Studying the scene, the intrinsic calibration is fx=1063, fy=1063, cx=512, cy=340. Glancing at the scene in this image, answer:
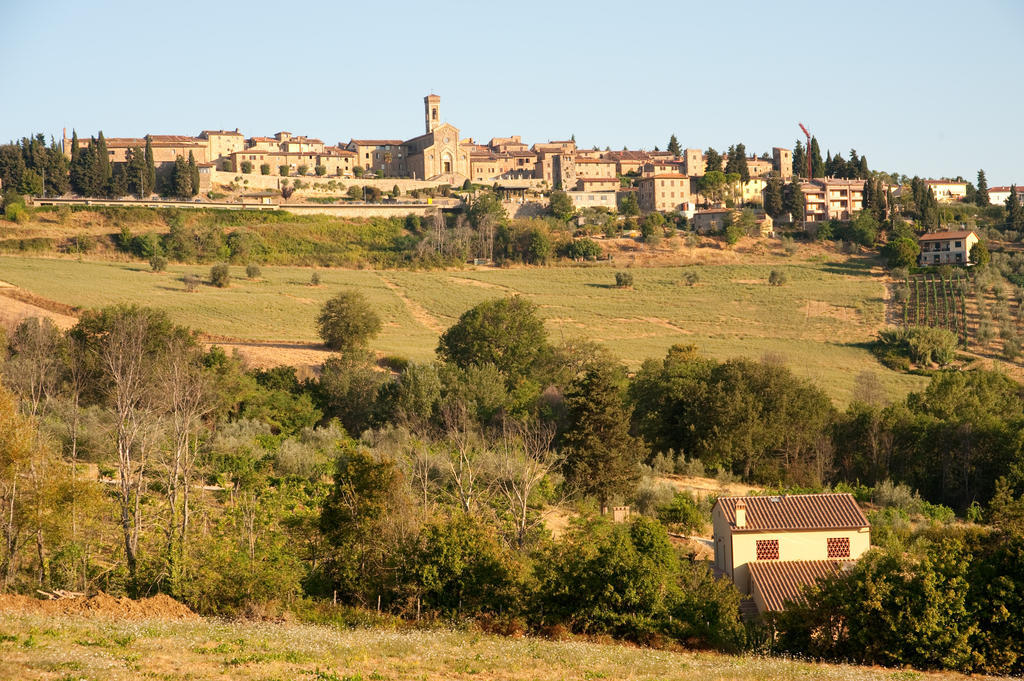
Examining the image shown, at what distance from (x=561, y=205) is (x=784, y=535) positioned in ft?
299

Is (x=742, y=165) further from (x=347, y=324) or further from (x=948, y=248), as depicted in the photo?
(x=347, y=324)

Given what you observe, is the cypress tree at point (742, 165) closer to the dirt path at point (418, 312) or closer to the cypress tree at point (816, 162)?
the cypress tree at point (816, 162)

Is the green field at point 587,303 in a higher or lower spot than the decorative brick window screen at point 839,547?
higher

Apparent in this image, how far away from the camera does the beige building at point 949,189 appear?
144375mm

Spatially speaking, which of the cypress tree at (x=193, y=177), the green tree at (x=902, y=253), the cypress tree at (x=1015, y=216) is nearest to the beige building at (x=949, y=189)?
the cypress tree at (x=1015, y=216)

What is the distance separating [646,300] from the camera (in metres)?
82.9

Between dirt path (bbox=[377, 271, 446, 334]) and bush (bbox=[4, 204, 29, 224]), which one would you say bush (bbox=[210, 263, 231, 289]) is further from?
bush (bbox=[4, 204, 29, 224])

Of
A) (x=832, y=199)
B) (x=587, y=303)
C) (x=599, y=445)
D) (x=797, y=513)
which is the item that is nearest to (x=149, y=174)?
(x=587, y=303)

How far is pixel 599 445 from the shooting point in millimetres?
36625

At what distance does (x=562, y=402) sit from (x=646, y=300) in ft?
122

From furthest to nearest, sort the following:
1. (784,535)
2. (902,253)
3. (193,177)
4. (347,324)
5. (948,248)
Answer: (193,177) → (948,248) → (902,253) → (347,324) → (784,535)

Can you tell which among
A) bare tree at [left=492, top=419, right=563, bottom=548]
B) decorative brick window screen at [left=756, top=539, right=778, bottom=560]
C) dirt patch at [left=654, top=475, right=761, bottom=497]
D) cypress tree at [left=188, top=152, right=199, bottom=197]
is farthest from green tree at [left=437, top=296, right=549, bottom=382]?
cypress tree at [left=188, top=152, right=199, bottom=197]

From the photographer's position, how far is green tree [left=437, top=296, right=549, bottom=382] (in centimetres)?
5216

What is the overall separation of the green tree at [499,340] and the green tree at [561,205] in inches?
2445
